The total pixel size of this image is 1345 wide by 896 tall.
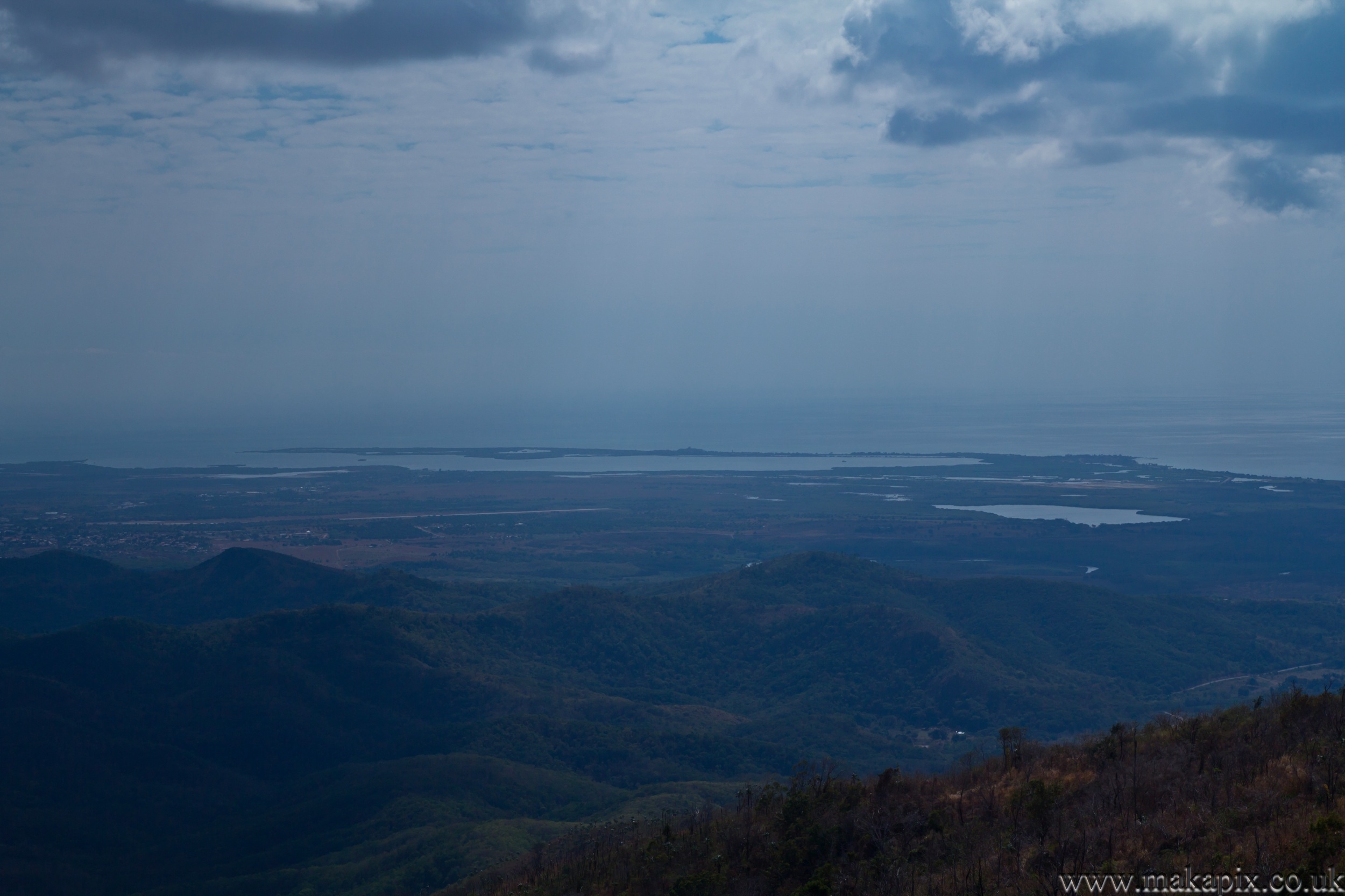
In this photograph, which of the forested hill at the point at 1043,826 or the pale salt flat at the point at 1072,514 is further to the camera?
the pale salt flat at the point at 1072,514

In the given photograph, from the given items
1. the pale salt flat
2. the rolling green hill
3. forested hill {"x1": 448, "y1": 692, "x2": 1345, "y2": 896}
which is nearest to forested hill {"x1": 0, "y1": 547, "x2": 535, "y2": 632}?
the rolling green hill

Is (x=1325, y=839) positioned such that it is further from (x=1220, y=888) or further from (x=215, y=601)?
(x=215, y=601)

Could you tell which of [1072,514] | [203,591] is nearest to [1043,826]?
[203,591]

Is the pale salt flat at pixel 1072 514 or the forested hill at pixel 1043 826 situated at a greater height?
the forested hill at pixel 1043 826

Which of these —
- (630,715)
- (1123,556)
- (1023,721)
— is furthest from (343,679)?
(1123,556)

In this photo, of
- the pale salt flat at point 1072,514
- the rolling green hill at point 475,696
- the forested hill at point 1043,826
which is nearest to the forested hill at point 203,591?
the rolling green hill at point 475,696

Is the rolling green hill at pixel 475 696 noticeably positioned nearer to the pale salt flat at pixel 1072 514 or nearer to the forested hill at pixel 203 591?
the forested hill at pixel 203 591

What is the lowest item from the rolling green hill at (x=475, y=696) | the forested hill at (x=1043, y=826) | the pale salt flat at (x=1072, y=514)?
the rolling green hill at (x=475, y=696)
